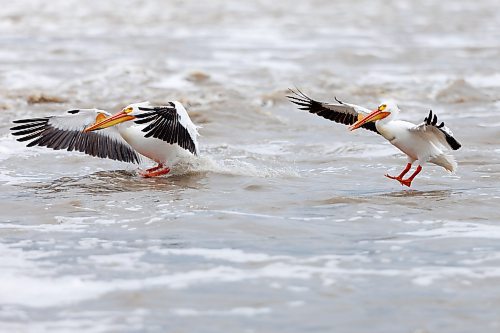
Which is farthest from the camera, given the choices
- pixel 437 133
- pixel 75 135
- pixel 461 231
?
pixel 75 135

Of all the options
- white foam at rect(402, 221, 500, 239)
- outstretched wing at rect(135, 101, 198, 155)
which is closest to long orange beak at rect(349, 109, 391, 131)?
outstretched wing at rect(135, 101, 198, 155)

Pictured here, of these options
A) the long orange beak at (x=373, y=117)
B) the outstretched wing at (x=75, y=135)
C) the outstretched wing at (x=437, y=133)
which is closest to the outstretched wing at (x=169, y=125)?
the outstretched wing at (x=75, y=135)

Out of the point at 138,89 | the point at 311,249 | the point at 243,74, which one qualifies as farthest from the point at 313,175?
the point at 243,74

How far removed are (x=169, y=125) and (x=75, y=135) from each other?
1263mm

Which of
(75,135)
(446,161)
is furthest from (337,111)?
(75,135)

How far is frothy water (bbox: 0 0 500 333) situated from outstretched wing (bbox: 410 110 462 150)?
17.1 inches

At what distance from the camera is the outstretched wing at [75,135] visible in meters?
9.79

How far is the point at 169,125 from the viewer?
9.13 metres

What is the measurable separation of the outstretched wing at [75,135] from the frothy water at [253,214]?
0.25m

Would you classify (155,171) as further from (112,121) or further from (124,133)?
(112,121)

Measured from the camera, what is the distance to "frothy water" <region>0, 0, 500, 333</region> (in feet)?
18.0

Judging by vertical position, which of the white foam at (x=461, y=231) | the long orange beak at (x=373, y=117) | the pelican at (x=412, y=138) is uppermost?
the long orange beak at (x=373, y=117)

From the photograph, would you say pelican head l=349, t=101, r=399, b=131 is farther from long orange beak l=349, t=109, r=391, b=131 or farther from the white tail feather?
the white tail feather

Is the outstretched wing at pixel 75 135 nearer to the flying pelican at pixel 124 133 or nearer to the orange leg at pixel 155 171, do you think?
the flying pelican at pixel 124 133
